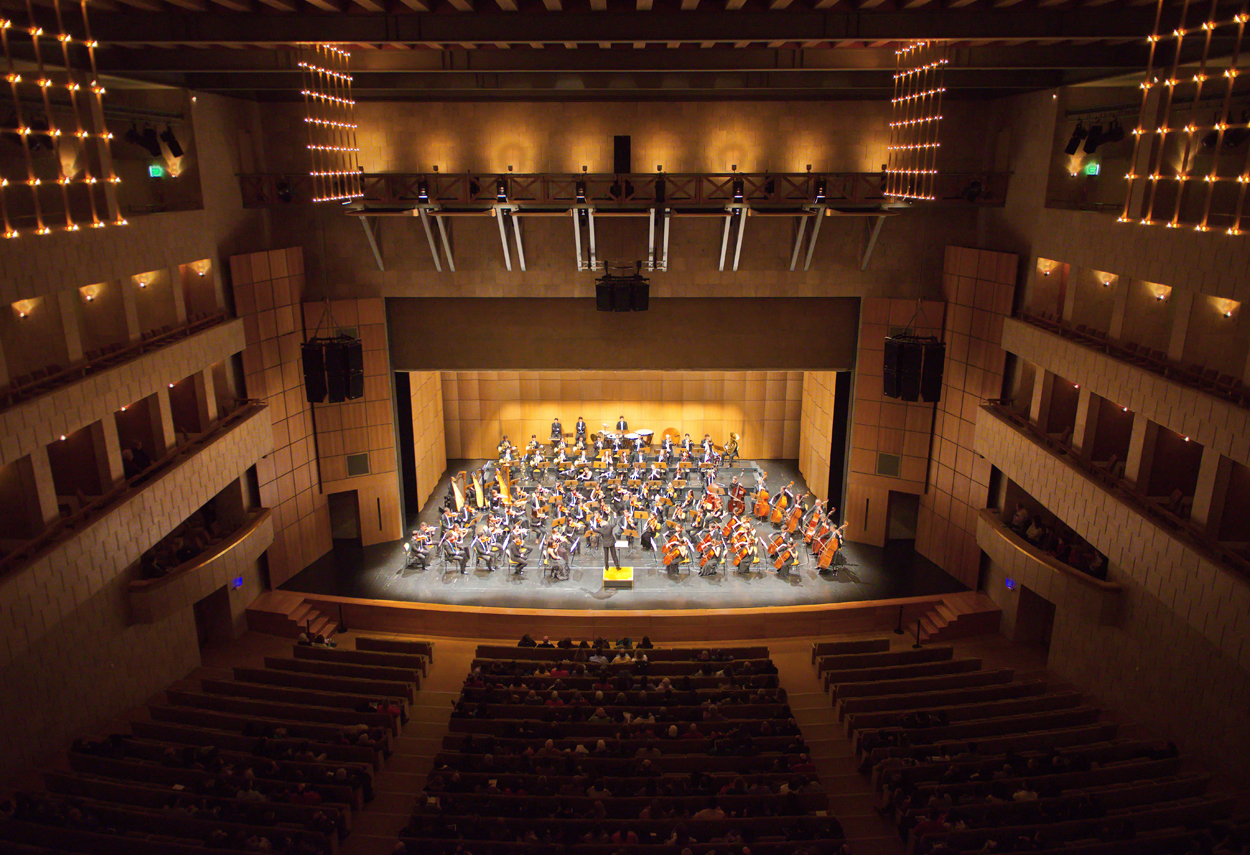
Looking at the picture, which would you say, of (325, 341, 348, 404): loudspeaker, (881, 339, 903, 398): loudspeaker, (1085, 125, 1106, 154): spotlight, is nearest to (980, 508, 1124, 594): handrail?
(881, 339, 903, 398): loudspeaker

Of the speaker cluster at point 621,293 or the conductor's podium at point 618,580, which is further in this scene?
the conductor's podium at point 618,580

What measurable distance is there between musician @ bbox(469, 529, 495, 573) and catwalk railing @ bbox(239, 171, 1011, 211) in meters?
6.44

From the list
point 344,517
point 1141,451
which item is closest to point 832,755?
point 1141,451

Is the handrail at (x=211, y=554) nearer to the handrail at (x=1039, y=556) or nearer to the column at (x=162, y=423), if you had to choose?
the column at (x=162, y=423)

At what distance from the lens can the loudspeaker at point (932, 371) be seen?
47.8 feet

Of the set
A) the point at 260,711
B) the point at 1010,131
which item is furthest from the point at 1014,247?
the point at 260,711

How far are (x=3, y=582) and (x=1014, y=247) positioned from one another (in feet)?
52.9

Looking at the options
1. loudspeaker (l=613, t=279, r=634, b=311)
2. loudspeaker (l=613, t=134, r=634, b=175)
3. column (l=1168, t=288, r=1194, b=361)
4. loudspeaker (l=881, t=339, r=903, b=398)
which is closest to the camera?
column (l=1168, t=288, r=1194, b=361)

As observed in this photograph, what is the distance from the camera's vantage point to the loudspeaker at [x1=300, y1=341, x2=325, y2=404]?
14547 millimetres

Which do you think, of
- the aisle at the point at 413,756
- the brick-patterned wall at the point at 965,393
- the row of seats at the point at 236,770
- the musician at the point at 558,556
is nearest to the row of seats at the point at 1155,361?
the brick-patterned wall at the point at 965,393

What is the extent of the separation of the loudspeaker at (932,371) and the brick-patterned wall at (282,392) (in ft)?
39.2

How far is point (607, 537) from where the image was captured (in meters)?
16.3

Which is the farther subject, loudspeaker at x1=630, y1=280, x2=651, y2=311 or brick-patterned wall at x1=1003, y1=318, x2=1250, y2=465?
loudspeaker at x1=630, y1=280, x2=651, y2=311

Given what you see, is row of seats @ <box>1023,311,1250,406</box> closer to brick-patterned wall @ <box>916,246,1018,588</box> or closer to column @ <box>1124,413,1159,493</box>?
column @ <box>1124,413,1159,493</box>
